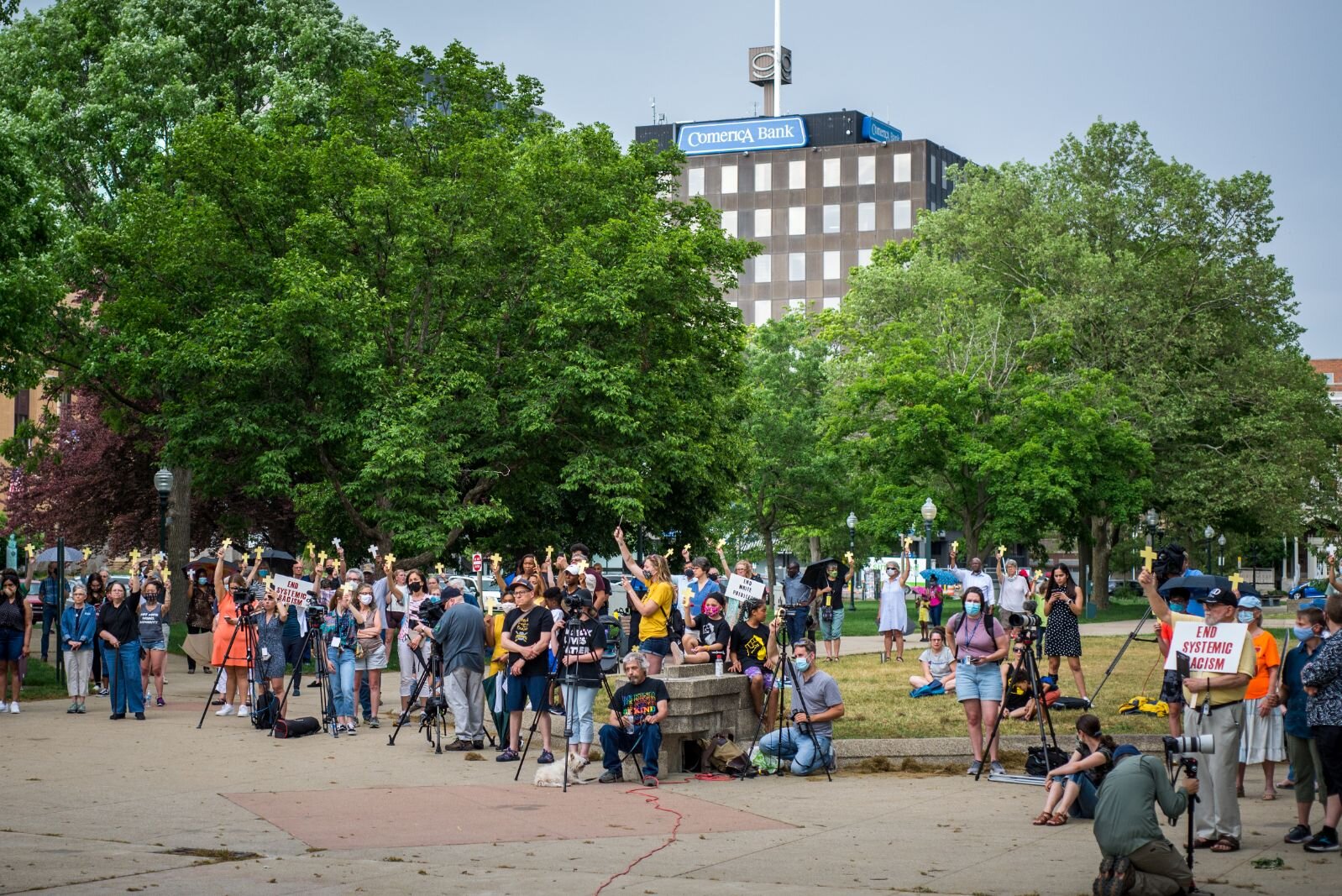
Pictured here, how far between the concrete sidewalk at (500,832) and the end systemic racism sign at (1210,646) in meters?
1.31

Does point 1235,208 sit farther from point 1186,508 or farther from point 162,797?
point 162,797

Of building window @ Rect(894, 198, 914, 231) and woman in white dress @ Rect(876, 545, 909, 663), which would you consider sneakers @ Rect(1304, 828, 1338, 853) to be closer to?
woman in white dress @ Rect(876, 545, 909, 663)

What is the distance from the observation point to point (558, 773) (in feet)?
47.1

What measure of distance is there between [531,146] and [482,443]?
7.17m

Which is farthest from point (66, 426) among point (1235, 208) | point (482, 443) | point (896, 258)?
point (1235, 208)

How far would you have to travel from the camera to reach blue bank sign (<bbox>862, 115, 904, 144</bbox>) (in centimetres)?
11081

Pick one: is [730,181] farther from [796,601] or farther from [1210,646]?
[1210,646]

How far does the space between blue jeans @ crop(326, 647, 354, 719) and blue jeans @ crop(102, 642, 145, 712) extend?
2.81 m

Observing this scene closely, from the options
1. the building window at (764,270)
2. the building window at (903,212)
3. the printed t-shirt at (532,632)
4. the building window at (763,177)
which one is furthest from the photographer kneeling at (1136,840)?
the building window at (763,177)

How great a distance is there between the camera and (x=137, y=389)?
110 feet

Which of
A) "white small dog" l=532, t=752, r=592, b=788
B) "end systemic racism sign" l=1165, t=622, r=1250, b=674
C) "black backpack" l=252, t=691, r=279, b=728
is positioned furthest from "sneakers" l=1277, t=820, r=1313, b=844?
"black backpack" l=252, t=691, r=279, b=728

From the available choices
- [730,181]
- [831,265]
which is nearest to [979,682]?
[831,265]

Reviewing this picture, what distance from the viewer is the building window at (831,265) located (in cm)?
10662

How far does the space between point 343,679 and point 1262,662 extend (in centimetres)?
1071
